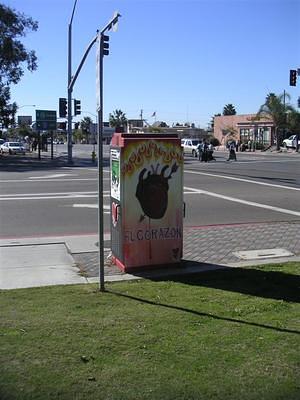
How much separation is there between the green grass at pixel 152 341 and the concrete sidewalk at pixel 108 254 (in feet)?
1.94

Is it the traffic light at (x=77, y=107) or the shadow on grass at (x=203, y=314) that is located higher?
the traffic light at (x=77, y=107)

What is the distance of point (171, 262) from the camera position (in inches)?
275

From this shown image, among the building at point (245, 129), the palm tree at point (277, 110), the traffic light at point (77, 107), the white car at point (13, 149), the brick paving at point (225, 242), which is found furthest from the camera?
the building at point (245, 129)

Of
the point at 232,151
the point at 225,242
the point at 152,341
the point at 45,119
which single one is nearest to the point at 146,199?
the point at 225,242

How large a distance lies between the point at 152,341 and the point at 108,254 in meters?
3.62

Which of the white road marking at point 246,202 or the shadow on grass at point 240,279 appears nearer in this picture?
the shadow on grass at point 240,279

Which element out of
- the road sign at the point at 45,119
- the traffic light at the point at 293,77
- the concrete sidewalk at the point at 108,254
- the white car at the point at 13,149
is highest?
the traffic light at the point at 293,77

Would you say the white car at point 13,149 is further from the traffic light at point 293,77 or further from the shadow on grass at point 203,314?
the shadow on grass at point 203,314

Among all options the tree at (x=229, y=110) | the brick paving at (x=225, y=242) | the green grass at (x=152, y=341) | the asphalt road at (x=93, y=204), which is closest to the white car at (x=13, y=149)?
the asphalt road at (x=93, y=204)

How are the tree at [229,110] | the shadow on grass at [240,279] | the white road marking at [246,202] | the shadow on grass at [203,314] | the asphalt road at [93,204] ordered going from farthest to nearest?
the tree at [229,110] → the white road marking at [246,202] → the asphalt road at [93,204] → the shadow on grass at [240,279] → the shadow on grass at [203,314]

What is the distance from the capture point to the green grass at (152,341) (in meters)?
3.53

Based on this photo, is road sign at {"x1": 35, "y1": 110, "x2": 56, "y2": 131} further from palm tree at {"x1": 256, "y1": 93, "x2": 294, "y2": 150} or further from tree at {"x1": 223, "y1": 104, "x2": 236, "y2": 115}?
tree at {"x1": 223, "y1": 104, "x2": 236, "y2": 115}

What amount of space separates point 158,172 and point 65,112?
34.1 meters

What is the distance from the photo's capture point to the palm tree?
68375mm
